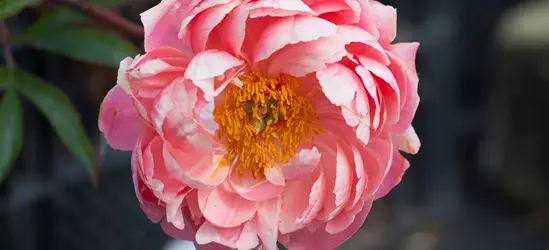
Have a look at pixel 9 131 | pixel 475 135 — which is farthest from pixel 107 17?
pixel 475 135

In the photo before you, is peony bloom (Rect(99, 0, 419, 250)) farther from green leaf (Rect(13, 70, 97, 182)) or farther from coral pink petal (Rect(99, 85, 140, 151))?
green leaf (Rect(13, 70, 97, 182))

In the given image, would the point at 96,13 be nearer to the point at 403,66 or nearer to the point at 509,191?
the point at 403,66

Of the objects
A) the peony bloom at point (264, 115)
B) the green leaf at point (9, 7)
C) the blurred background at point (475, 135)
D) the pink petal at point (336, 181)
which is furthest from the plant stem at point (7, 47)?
the blurred background at point (475, 135)

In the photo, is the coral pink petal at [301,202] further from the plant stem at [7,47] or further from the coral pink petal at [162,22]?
the plant stem at [7,47]

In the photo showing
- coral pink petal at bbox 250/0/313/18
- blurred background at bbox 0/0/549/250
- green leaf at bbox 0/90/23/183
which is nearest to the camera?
coral pink petal at bbox 250/0/313/18

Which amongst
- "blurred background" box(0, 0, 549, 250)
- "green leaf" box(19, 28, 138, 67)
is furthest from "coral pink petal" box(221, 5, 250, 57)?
"blurred background" box(0, 0, 549, 250)

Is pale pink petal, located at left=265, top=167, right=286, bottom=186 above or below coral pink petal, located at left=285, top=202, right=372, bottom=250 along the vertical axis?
above

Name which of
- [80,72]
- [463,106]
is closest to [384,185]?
[80,72]
